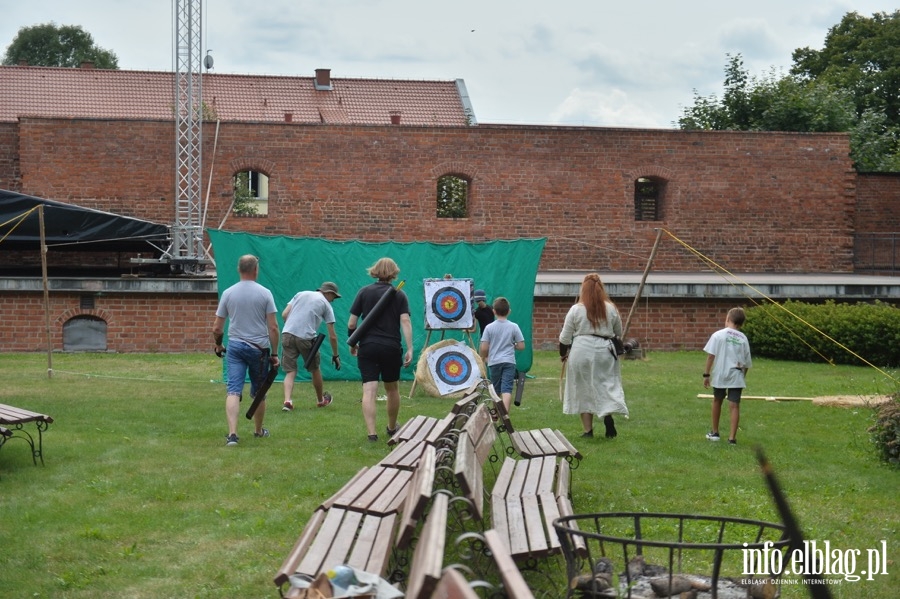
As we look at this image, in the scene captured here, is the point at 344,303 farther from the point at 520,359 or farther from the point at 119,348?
the point at 119,348

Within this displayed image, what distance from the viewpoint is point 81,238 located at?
25297mm

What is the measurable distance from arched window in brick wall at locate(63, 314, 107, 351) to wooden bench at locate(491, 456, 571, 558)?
15709mm

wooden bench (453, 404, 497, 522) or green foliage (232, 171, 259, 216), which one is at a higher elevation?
green foliage (232, 171, 259, 216)

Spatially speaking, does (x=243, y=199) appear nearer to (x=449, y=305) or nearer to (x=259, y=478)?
(x=449, y=305)

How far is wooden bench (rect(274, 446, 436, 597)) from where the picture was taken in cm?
494

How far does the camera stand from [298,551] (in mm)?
5098

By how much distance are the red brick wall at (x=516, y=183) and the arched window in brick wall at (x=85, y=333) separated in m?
7.88

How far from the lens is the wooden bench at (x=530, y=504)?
18.0ft

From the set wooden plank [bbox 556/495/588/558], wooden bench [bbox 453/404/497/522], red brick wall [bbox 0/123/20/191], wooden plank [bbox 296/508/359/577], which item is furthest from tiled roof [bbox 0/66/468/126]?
wooden plank [bbox 296/508/359/577]

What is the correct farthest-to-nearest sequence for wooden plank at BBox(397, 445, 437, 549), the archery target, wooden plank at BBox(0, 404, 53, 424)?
the archery target < wooden plank at BBox(0, 404, 53, 424) < wooden plank at BBox(397, 445, 437, 549)

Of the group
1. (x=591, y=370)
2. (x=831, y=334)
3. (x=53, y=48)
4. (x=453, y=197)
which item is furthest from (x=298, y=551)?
(x=53, y=48)

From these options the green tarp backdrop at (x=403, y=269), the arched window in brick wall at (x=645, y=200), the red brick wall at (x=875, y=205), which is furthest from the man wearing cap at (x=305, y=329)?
the red brick wall at (x=875, y=205)

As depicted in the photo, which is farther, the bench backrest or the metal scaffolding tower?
the metal scaffolding tower

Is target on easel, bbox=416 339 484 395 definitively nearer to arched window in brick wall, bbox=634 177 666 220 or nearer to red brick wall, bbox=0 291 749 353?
red brick wall, bbox=0 291 749 353
